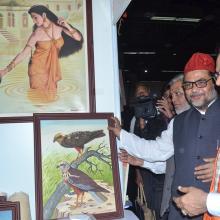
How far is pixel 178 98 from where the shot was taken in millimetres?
2221

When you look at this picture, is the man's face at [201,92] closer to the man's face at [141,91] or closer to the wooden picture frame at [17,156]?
the wooden picture frame at [17,156]

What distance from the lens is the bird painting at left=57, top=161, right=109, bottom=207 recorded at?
1453 millimetres

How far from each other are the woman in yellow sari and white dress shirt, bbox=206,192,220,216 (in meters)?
0.77

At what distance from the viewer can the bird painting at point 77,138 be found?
1482mm

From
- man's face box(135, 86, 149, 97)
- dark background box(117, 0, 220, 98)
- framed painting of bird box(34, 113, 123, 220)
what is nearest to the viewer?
framed painting of bird box(34, 113, 123, 220)

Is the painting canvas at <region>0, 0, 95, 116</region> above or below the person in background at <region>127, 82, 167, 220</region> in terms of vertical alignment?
above

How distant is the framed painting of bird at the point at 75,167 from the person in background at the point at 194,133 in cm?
13

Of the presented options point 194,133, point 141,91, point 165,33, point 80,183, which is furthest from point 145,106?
point 165,33

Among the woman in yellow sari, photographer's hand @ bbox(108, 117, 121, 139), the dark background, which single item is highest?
the dark background

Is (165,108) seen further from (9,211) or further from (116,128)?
(9,211)

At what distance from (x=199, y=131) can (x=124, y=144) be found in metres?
0.35

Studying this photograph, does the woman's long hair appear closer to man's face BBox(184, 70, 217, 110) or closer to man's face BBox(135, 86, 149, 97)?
man's face BBox(184, 70, 217, 110)

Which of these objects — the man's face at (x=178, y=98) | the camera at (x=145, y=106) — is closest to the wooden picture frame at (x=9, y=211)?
the camera at (x=145, y=106)

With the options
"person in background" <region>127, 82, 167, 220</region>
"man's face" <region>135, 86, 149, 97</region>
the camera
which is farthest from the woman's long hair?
"man's face" <region>135, 86, 149, 97</region>
